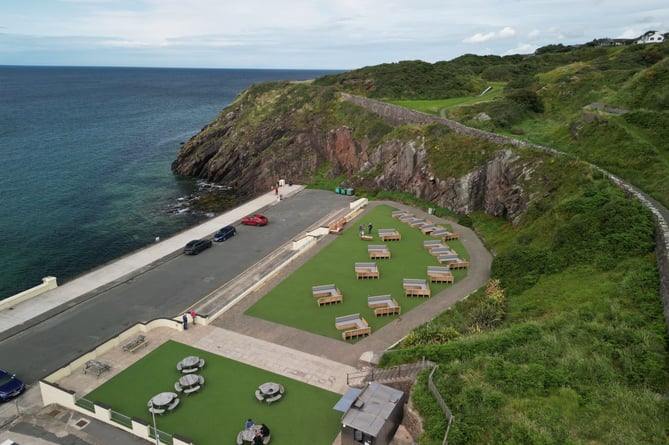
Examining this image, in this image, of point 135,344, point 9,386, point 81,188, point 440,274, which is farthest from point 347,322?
point 81,188

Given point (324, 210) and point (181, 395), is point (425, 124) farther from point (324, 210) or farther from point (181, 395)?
point (181, 395)

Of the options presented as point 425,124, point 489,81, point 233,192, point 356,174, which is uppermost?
point 489,81

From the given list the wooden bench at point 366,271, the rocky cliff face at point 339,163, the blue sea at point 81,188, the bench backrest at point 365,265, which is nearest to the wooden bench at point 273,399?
the wooden bench at point 366,271

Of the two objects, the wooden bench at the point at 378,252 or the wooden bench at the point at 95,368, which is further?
the wooden bench at the point at 378,252

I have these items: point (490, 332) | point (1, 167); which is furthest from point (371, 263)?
point (1, 167)

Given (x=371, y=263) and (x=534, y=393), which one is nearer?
(x=534, y=393)

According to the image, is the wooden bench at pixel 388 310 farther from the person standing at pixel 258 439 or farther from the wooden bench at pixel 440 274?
the person standing at pixel 258 439
